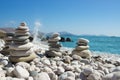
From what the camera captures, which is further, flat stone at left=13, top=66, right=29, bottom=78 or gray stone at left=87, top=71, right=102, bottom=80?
flat stone at left=13, top=66, right=29, bottom=78

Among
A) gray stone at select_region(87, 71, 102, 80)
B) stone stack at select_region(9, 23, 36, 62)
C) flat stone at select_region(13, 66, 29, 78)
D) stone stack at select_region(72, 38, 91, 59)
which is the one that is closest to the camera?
gray stone at select_region(87, 71, 102, 80)

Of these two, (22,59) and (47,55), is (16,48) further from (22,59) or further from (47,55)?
(47,55)

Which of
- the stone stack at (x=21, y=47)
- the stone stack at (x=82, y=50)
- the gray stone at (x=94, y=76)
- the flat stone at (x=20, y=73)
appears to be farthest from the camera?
the stone stack at (x=82, y=50)

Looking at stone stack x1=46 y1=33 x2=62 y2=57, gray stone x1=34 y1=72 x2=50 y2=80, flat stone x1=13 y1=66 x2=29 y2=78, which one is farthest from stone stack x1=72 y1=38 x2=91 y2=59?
gray stone x1=34 y1=72 x2=50 y2=80

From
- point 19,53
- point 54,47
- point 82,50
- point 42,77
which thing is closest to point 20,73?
point 42,77

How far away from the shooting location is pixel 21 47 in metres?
8.38

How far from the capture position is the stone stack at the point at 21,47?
838cm

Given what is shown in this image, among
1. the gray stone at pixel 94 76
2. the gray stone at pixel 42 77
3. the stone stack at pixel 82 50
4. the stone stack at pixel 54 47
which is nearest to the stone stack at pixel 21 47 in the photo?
the stone stack at pixel 54 47

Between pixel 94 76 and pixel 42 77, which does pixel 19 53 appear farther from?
pixel 94 76

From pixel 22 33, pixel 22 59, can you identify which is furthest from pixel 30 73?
pixel 22 33

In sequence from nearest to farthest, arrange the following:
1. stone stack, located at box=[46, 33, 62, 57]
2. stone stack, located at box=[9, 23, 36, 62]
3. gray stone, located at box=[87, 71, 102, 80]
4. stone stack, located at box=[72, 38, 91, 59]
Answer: gray stone, located at box=[87, 71, 102, 80] → stone stack, located at box=[9, 23, 36, 62] → stone stack, located at box=[46, 33, 62, 57] → stone stack, located at box=[72, 38, 91, 59]

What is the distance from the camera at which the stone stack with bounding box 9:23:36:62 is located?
838 cm

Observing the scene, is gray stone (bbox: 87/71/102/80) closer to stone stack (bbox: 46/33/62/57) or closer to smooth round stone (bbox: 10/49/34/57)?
smooth round stone (bbox: 10/49/34/57)

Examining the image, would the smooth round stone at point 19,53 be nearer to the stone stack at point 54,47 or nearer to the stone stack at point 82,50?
the stone stack at point 54,47
